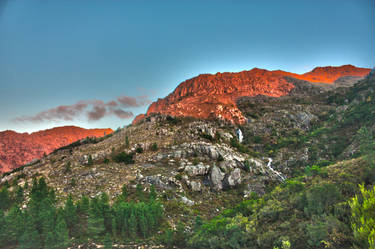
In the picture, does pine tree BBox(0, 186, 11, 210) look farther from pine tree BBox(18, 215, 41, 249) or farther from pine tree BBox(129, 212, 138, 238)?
pine tree BBox(129, 212, 138, 238)

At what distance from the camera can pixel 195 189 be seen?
47.2 meters

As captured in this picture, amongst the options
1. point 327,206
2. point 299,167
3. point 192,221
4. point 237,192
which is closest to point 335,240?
point 327,206

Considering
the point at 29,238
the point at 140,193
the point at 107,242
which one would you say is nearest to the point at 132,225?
the point at 107,242

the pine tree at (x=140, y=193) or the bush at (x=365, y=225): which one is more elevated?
the bush at (x=365, y=225)

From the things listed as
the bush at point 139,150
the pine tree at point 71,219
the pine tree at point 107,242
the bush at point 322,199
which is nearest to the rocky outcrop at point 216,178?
the bush at point 139,150

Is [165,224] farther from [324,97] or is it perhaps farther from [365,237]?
[324,97]

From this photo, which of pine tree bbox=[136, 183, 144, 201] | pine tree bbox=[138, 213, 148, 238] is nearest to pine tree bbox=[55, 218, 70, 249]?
pine tree bbox=[138, 213, 148, 238]

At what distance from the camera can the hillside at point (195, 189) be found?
67.3 feet

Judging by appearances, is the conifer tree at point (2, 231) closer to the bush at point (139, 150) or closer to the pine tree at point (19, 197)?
the pine tree at point (19, 197)

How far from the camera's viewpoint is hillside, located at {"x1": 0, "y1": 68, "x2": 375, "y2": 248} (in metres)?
20.5

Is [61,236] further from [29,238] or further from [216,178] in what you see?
[216,178]

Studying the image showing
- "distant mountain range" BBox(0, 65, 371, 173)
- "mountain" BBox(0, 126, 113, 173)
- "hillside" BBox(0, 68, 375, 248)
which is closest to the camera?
"hillside" BBox(0, 68, 375, 248)

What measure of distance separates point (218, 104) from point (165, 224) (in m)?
93.2

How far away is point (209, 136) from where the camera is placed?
241 ft
